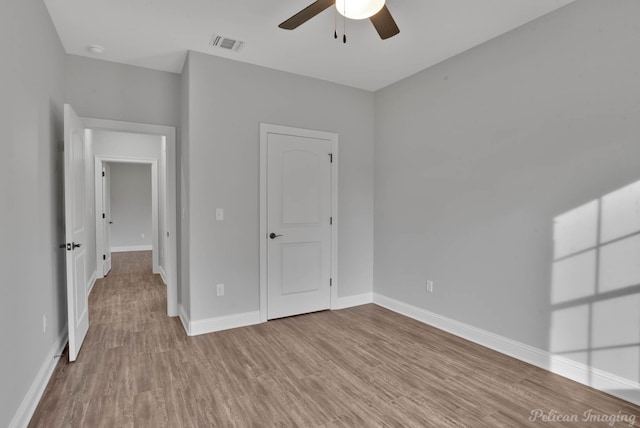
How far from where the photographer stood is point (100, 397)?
7.61 ft

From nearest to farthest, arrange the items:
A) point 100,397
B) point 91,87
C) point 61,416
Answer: point 61,416 → point 100,397 → point 91,87

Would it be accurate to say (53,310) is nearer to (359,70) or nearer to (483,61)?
(359,70)

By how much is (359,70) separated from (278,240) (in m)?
2.10

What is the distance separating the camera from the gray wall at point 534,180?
91.8 inches

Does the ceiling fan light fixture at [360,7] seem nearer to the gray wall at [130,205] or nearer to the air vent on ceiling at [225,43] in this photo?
the air vent on ceiling at [225,43]

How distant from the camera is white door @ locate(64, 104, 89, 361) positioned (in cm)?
277

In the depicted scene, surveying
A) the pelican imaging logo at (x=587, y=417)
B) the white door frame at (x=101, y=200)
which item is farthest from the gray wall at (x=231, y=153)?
the white door frame at (x=101, y=200)

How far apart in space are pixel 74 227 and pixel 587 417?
3.98 metres

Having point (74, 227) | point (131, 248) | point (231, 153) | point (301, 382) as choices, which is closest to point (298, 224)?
point (231, 153)

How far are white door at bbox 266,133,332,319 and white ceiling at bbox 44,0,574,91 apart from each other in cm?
94

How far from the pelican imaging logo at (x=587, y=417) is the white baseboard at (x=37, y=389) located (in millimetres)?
2957

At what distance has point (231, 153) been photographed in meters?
3.60

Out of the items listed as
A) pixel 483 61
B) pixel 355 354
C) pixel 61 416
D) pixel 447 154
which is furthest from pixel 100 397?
pixel 483 61

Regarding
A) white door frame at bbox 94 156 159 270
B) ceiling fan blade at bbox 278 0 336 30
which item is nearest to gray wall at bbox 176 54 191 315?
ceiling fan blade at bbox 278 0 336 30
